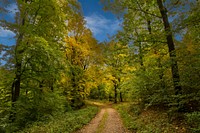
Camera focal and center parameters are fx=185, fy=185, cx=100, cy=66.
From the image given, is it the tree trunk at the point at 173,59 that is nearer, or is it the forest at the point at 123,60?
the tree trunk at the point at 173,59

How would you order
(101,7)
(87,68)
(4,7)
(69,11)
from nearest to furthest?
(4,7)
(101,7)
(69,11)
(87,68)

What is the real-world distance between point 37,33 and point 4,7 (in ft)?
7.93

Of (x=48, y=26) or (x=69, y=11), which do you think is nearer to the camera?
(x=48, y=26)

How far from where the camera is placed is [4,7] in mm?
11250

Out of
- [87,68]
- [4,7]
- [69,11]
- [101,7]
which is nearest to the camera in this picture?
[4,7]

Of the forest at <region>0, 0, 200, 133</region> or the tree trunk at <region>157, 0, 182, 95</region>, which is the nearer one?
the tree trunk at <region>157, 0, 182, 95</region>

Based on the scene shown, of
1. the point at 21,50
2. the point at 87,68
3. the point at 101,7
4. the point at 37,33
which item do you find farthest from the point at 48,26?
the point at 87,68

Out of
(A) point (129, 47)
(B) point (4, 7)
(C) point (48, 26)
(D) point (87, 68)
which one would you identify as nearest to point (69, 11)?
(C) point (48, 26)

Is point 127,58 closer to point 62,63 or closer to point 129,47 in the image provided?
point 129,47

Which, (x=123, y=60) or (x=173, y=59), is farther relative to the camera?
(x=123, y=60)

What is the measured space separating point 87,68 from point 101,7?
12349 mm

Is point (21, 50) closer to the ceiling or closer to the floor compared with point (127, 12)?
closer to the floor

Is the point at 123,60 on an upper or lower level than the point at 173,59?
upper

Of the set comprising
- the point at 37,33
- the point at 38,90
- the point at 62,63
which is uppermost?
the point at 37,33
